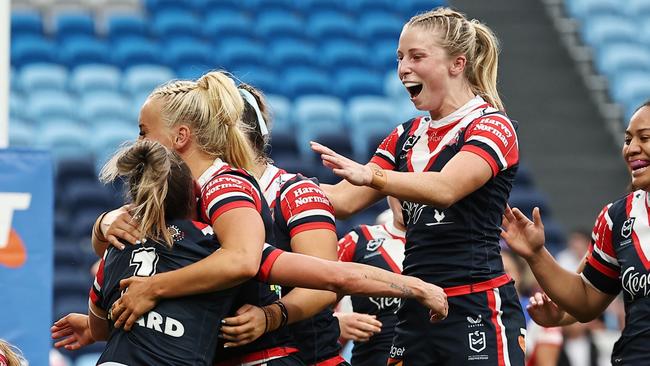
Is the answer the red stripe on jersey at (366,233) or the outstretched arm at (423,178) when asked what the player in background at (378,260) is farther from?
the outstretched arm at (423,178)

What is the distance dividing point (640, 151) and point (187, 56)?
1057 centimetres

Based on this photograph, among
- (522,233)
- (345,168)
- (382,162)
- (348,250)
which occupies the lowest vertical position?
(348,250)

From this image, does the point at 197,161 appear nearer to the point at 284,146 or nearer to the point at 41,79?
the point at 284,146

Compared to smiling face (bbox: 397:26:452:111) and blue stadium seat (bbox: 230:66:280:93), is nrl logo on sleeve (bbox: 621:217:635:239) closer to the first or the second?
smiling face (bbox: 397:26:452:111)

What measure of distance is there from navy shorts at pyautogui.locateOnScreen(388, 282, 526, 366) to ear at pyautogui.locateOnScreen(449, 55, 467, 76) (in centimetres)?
80

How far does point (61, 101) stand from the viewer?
512 inches

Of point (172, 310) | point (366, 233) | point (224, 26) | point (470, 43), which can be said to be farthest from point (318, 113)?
point (172, 310)

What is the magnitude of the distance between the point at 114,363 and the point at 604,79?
41.4ft

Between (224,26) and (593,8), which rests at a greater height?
(593,8)

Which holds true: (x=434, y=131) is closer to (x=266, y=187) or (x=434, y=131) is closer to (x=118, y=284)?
(x=266, y=187)

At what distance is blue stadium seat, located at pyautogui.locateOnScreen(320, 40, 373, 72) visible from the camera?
14844 mm

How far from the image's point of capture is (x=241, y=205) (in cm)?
359

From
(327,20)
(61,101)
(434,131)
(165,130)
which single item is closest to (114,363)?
(165,130)

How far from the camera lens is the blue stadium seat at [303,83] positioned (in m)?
14.1
